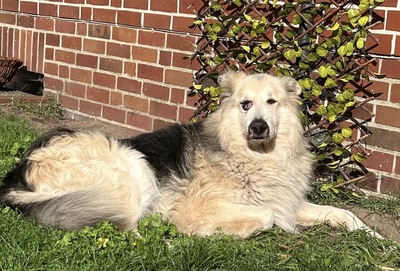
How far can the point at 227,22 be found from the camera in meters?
5.76

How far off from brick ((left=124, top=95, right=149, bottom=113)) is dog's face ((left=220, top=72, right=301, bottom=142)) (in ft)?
7.35

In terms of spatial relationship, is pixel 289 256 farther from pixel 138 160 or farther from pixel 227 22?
pixel 227 22

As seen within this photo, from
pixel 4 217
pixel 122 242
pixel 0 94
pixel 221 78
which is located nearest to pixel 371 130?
pixel 221 78

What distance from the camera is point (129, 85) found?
6941 millimetres

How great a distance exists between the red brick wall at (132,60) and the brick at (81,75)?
12 millimetres

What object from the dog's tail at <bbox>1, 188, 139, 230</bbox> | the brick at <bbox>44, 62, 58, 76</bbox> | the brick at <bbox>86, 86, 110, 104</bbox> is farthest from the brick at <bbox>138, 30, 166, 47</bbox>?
the dog's tail at <bbox>1, 188, 139, 230</bbox>

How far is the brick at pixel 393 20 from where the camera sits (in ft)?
15.4

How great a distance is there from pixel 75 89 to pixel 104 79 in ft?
1.97

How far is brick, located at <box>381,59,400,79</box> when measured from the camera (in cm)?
474

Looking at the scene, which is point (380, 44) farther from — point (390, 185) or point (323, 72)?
point (390, 185)

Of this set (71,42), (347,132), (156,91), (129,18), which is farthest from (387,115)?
(71,42)

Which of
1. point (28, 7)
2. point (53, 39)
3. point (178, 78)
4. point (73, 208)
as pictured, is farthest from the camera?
point (28, 7)

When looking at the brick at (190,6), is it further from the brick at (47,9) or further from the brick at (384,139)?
the brick at (47,9)

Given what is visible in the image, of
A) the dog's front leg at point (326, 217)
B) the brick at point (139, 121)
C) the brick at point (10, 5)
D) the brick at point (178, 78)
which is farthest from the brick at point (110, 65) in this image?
the dog's front leg at point (326, 217)
